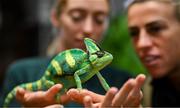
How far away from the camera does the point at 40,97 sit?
0.95 metres

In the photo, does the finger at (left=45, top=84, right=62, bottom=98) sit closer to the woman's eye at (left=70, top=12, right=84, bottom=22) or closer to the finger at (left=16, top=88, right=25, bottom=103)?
the finger at (left=16, top=88, right=25, bottom=103)

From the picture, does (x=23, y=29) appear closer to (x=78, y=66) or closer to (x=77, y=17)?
(x=77, y=17)

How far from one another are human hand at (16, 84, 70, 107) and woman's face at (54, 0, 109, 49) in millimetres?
457

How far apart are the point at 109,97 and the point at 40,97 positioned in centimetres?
22

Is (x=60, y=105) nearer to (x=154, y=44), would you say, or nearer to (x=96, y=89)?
(x=96, y=89)

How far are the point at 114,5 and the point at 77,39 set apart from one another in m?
1.50

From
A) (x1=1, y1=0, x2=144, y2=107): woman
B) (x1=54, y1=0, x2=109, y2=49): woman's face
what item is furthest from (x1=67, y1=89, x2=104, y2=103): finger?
(x1=54, y1=0, x2=109, y2=49): woman's face

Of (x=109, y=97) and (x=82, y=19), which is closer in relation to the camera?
(x=109, y=97)

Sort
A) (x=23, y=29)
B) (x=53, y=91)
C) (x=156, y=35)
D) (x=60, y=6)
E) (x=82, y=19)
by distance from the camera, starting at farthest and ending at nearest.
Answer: (x=23, y=29), (x=60, y=6), (x=82, y=19), (x=156, y=35), (x=53, y=91)

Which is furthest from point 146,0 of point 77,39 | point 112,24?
point 112,24

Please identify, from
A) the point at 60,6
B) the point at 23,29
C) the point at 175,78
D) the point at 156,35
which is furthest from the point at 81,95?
the point at 23,29

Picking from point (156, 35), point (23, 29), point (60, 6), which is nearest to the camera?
point (156, 35)

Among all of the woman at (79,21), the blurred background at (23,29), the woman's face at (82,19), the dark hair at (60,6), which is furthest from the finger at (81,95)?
the blurred background at (23,29)

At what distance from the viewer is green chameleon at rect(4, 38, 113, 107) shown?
840mm
